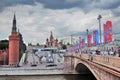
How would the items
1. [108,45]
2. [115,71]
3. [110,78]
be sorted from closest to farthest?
[115,71]
[110,78]
[108,45]

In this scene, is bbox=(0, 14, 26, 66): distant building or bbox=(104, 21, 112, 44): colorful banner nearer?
bbox=(104, 21, 112, 44): colorful banner

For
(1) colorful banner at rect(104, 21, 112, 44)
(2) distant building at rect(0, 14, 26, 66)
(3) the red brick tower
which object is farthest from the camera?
(2) distant building at rect(0, 14, 26, 66)

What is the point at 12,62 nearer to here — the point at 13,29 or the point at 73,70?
the point at 13,29

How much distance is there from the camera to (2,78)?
6612 cm

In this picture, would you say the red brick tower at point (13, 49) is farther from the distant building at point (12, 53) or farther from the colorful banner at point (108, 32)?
the colorful banner at point (108, 32)

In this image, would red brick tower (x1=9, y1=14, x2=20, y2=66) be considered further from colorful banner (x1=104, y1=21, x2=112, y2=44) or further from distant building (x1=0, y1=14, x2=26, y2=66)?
colorful banner (x1=104, y1=21, x2=112, y2=44)

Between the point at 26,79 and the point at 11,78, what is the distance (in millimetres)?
3815

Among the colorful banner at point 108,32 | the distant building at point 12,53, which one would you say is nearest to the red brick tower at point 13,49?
the distant building at point 12,53

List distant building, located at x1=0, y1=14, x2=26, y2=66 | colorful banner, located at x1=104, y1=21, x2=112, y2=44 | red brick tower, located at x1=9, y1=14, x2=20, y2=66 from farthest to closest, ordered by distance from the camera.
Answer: distant building, located at x1=0, y1=14, x2=26, y2=66 → red brick tower, located at x1=9, y1=14, x2=20, y2=66 → colorful banner, located at x1=104, y1=21, x2=112, y2=44

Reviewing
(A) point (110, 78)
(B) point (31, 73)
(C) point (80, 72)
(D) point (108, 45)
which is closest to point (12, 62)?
(B) point (31, 73)

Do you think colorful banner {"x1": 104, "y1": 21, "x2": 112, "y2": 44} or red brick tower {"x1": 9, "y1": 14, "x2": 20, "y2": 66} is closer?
colorful banner {"x1": 104, "y1": 21, "x2": 112, "y2": 44}

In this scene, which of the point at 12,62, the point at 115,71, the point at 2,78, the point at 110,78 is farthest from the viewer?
the point at 12,62

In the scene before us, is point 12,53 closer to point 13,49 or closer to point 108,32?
point 13,49

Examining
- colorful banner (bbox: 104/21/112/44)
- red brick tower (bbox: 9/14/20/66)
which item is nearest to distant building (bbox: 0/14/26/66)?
red brick tower (bbox: 9/14/20/66)
